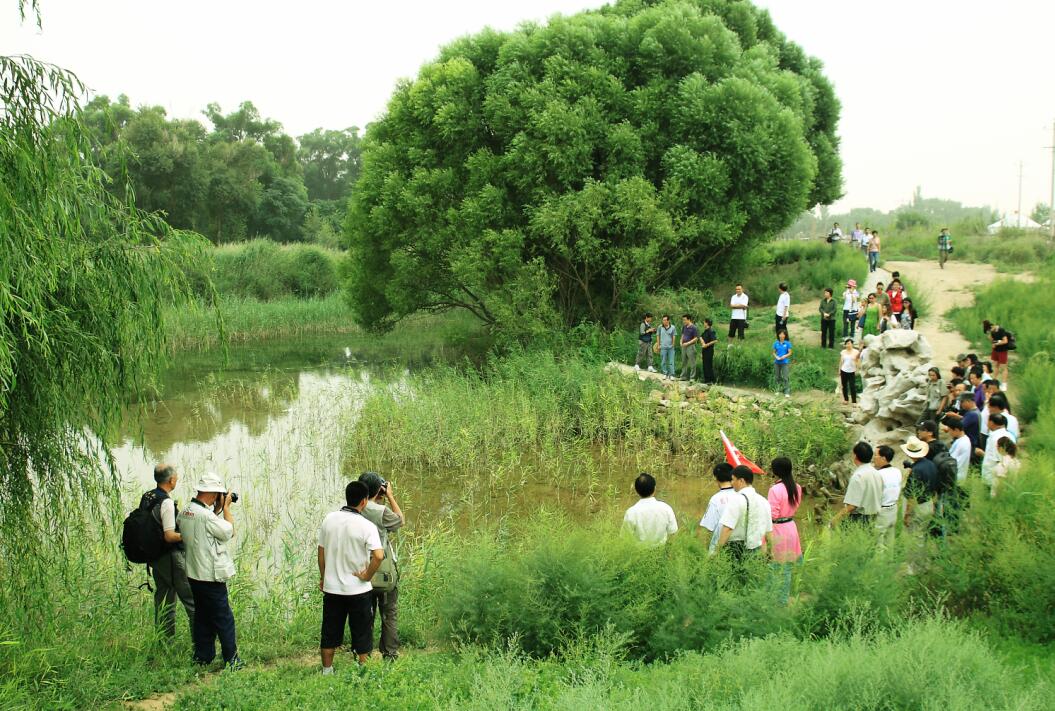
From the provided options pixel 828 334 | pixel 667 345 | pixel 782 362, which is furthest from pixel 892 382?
pixel 828 334

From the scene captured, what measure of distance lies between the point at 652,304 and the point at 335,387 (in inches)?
312

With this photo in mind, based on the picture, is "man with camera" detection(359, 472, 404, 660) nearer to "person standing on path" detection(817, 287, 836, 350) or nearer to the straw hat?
the straw hat

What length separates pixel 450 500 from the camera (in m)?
11.9

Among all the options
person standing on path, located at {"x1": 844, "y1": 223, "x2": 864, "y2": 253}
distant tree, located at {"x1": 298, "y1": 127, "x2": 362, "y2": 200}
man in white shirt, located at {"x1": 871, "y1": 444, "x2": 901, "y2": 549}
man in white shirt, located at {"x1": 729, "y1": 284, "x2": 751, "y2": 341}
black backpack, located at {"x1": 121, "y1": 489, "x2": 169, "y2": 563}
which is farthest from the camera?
distant tree, located at {"x1": 298, "y1": 127, "x2": 362, "y2": 200}

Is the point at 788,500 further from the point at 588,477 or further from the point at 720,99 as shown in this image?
the point at 720,99

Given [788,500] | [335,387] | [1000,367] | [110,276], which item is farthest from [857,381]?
[110,276]

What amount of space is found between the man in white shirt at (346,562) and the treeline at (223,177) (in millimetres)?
34410

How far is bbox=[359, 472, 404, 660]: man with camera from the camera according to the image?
20.3 ft

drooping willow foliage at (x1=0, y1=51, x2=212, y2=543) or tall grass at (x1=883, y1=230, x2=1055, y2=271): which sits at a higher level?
tall grass at (x1=883, y1=230, x2=1055, y2=271)

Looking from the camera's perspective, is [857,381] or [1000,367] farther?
[857,381]

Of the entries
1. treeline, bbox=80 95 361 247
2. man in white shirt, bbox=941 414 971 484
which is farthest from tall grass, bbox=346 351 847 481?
treeline, bbox=80 95 361 247

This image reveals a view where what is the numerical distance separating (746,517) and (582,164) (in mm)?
14397

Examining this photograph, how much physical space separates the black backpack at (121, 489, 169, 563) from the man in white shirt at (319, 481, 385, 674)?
1.33 m

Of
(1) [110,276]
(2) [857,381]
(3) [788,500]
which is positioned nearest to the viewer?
(1) [110,276]
